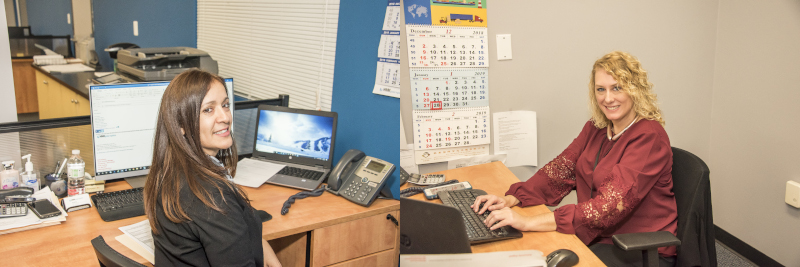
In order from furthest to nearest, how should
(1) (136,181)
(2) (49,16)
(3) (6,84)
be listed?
(2) (49,16) < (3) (6,84) < (1) (136,181)

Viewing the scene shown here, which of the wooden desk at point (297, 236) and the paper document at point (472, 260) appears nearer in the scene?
the paper document at point (472, 260)

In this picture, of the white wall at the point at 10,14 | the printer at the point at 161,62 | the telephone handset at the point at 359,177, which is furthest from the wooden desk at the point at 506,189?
the white wall at the point at 10,14

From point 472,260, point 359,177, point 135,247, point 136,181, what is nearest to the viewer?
point 472,260

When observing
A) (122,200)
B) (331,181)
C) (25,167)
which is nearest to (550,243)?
(331,181)

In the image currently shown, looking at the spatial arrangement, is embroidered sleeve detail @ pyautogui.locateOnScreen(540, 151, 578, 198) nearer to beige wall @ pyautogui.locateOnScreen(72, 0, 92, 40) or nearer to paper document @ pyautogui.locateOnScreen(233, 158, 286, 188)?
paper document @ pyautogui.locateOnScreen(233, 158, 286, 188)

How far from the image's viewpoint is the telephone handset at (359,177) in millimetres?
1526

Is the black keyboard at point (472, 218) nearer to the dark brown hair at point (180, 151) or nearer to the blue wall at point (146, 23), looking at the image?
the dark brown hair at point (180, 151)

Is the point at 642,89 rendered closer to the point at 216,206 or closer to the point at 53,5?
the point at 216,206

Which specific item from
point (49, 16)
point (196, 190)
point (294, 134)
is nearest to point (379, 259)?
point (196, 190)

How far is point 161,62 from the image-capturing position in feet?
10.6

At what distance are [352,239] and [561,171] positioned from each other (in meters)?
0.86

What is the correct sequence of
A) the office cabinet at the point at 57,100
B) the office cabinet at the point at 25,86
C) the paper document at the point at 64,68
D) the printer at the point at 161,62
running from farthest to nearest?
the office cabinet at the point at 25,86, the paper document at the point at 64,68, the office cabinet at the point at 57,100, the printer at the point at 161,62

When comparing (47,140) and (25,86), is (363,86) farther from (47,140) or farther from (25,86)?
(25,86)

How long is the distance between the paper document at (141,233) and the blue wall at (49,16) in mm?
6214
